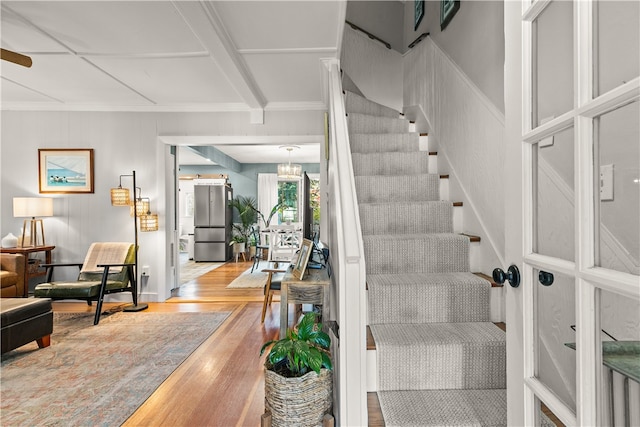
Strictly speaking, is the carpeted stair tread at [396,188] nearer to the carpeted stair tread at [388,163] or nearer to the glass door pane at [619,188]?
the carpeted stair tread at [388,163]

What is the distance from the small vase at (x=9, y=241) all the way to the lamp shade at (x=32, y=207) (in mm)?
324

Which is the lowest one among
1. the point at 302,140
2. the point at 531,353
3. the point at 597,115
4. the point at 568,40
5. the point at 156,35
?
the point at 531,353

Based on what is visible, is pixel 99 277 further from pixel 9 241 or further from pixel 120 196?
pixel 9 241

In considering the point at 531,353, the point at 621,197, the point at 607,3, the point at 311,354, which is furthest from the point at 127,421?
the point at 607,3

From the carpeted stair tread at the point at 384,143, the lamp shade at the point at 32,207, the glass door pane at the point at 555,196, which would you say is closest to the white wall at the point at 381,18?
the carpeted stair tread at the point at 384,143

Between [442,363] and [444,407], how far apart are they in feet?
0.64

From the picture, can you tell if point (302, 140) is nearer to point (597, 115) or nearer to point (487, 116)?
point (487, 116)

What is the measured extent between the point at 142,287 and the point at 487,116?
14.4ft

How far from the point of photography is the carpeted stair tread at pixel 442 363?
65.5 inches

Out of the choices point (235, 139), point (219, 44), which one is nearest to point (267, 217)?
point (235, 139)

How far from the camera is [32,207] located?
4426 millimetres

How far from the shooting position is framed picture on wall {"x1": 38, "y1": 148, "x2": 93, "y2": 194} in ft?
15.7

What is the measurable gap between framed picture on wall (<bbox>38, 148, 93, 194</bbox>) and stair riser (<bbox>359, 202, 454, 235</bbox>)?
3.98 meters

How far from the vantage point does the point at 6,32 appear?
2.88 meters
